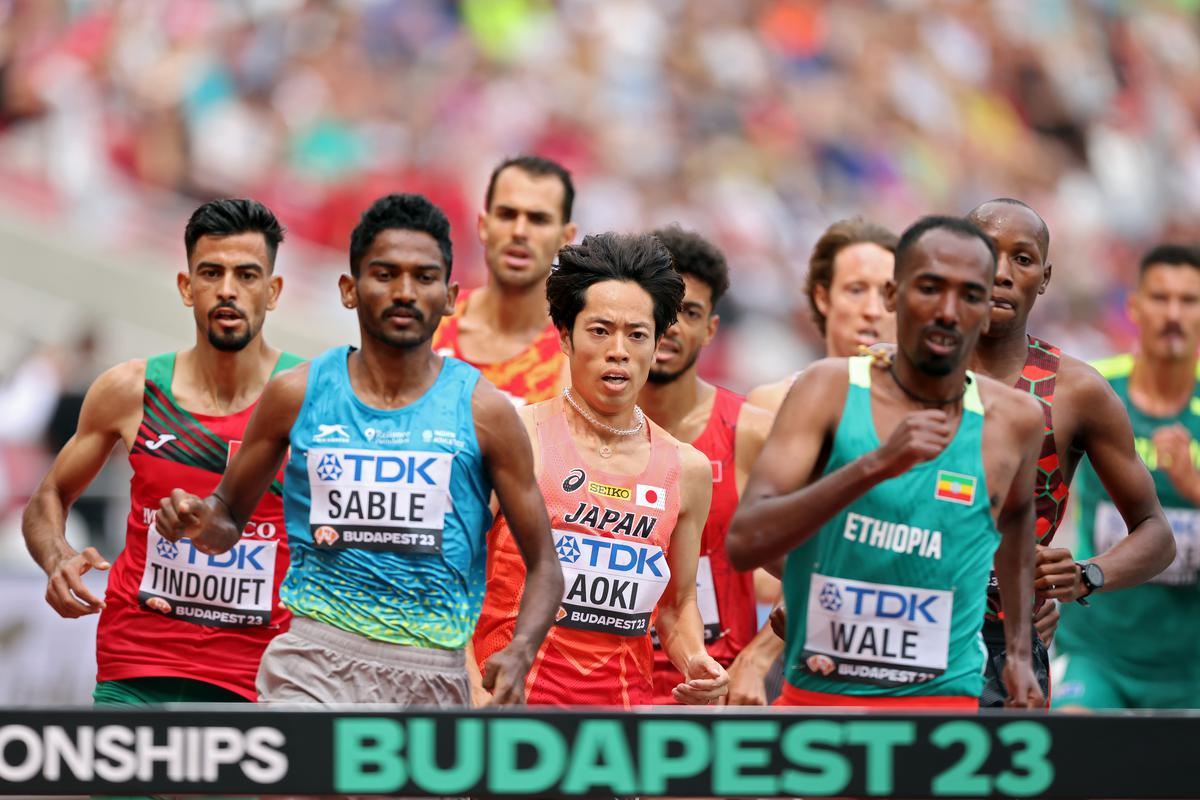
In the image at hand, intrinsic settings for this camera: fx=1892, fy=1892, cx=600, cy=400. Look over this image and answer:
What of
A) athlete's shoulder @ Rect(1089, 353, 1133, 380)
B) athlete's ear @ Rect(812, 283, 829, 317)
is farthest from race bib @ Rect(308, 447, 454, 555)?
athlete's shoulder @ Rect(1089, 353, 1133, 380)

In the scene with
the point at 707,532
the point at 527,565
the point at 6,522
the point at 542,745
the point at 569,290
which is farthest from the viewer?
the point at 6,522

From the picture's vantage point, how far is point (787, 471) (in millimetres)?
4402

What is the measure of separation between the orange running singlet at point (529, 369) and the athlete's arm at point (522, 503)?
195cm

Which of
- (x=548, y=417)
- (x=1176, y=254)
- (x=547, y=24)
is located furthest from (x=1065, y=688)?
(x=547, y=24)

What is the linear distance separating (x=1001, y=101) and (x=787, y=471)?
15.3 m

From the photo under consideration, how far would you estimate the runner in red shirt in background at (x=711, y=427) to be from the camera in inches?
251

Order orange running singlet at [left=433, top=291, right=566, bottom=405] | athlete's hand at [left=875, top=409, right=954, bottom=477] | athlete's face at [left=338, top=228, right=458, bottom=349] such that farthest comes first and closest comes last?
orange running singlet at [left=433, top=291, right=566, bottom=405]
athlete's face at [left=338, top=228, right=458, bottom=349]
athlete's hand at [left=875, top=409, right=954, bottom=477]

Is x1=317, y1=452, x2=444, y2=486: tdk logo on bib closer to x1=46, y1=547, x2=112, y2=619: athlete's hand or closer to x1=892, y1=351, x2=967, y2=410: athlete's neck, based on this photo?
x1=46, y1=547, x2=112, y2=619: athlete's hand

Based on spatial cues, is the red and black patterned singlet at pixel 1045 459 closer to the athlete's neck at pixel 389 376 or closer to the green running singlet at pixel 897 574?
the green running singlet at pixel 897 574

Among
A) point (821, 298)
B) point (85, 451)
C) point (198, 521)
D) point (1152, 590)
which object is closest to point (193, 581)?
point (85, 451)

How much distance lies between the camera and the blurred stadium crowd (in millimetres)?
14016

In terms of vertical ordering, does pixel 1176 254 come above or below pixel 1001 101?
below

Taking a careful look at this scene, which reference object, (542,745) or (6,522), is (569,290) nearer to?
(542,745)

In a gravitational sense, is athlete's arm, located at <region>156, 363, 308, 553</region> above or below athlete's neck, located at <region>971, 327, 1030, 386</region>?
below
